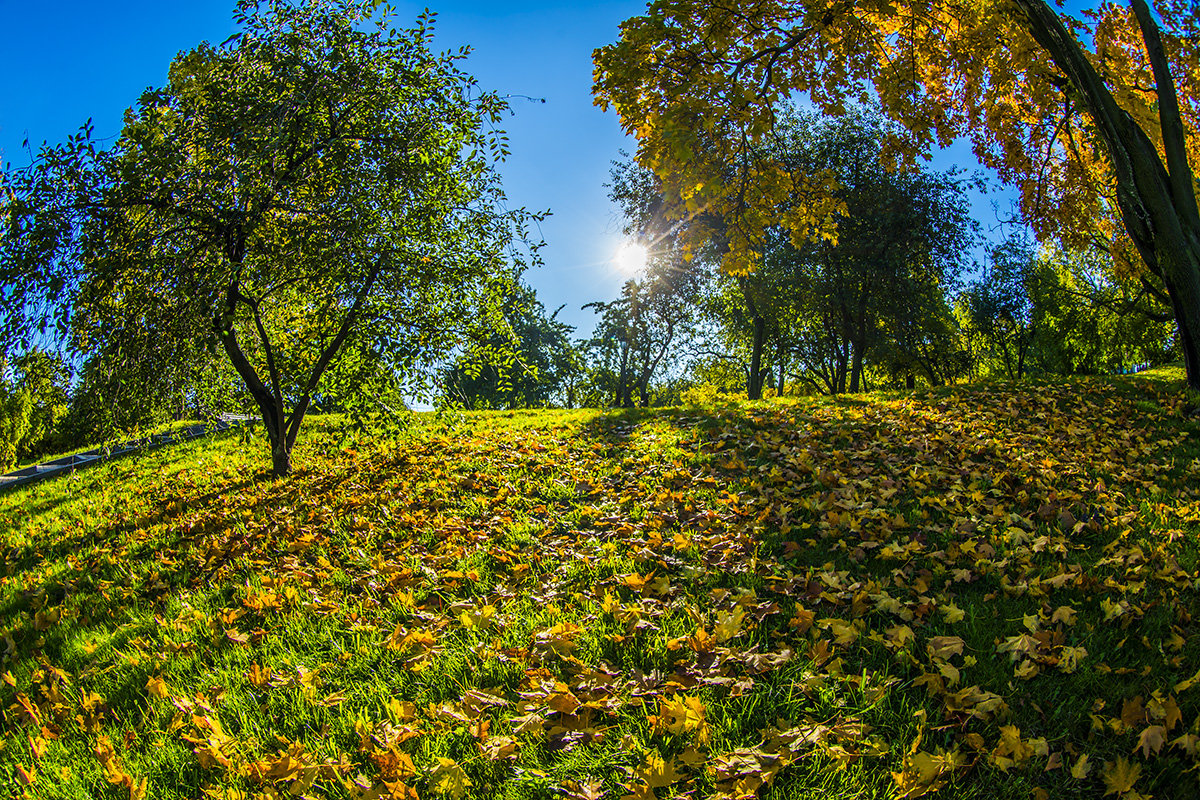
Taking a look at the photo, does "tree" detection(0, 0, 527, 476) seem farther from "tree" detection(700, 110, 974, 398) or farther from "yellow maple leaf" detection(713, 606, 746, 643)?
"tree" detection(700, 110, 974, 398)

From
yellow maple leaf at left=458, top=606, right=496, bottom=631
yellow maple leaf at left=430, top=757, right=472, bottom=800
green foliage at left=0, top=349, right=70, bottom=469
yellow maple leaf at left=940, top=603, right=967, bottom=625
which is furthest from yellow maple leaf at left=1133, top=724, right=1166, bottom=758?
green foliage at left=0, top=349, right=70, bottom=469

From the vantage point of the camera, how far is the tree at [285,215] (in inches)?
211

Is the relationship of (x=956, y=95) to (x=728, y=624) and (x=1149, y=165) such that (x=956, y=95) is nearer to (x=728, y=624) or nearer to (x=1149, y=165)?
(x=1149, y=165)

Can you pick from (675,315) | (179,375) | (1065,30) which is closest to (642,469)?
(179,375)

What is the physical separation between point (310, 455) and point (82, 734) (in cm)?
675

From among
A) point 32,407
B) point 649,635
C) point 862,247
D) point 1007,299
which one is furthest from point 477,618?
point 1007,299

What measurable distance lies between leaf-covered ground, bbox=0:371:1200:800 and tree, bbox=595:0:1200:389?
284 centimetres

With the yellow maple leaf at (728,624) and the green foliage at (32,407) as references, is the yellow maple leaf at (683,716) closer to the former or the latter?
the yellow maple leaf at (728,624)

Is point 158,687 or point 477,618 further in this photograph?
point 477,618

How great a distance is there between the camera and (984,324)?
30.3m

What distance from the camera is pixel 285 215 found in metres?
6.71

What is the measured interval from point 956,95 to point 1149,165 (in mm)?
2862

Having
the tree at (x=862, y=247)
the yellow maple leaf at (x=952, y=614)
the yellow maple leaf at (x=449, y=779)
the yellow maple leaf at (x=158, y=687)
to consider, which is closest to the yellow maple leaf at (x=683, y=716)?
the yellow maple leaf at (x=449, y=779)

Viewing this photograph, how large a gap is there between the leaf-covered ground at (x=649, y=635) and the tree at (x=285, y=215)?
91.6 inches
